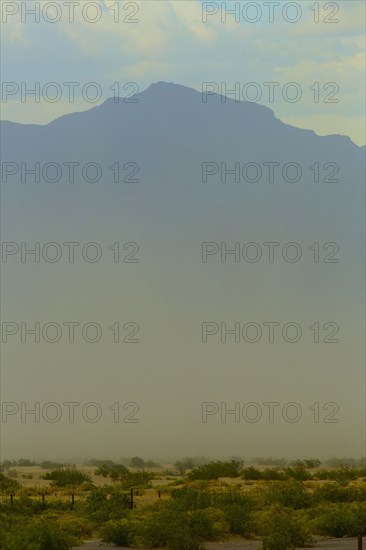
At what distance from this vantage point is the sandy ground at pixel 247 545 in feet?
111

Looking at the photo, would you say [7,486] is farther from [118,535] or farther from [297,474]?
[118,535]

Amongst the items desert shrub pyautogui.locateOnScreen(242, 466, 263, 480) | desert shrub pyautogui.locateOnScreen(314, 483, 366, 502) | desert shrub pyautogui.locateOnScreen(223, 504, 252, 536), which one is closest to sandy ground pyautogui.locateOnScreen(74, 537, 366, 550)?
desert shrub pyautogui.locateOnScreen(223, 504, 252, 536)

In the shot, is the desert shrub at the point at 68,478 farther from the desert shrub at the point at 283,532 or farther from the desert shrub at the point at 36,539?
the desert shrub at the point at 36,539

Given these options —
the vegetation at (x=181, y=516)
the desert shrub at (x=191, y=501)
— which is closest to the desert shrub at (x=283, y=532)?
the vegetation at (x=181, y=516)

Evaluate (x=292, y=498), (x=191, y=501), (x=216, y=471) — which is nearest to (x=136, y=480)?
(x=216, y=471)

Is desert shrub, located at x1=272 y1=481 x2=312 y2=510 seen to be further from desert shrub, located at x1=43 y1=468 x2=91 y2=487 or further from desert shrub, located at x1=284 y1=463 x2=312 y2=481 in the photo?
desert shrub, located at x1=43 y1=468 x2=91 y2=487

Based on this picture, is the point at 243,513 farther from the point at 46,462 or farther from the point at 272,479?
the point at 46,462

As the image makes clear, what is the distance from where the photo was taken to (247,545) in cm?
3525

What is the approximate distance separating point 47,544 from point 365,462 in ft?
199

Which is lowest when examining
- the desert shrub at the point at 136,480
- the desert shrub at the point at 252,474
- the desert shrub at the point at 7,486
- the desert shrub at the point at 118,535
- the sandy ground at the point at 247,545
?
the sandy ground at the point at 247,545

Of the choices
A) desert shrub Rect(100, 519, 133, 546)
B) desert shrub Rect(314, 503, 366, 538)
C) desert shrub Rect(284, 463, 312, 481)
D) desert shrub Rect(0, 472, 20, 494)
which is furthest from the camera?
desert shrub Rect(284, 463, 312, 481)

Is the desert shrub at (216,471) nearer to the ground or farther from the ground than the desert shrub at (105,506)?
farther from the ground

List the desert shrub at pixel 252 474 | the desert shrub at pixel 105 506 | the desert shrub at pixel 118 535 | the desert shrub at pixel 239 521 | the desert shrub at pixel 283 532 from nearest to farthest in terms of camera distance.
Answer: the desert shrub at pixel 283 532 < the desert shrub at pixel 118 535 < the desert shrub at pixel 239 521 < the desert shrub at pixel 105 506 < the desert shrub at pixel 252 474

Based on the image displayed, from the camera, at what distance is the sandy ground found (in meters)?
34.0
